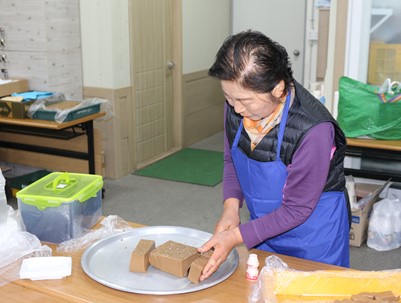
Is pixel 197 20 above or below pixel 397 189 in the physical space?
above

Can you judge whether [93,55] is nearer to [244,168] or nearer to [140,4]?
[140,4]

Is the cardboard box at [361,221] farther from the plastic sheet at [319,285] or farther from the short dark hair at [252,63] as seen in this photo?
the short dark hair at [252,63]

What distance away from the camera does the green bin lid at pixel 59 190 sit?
5.57ft

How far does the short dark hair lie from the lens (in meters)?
1.41

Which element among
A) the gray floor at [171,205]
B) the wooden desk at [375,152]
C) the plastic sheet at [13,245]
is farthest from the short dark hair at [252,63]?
the gray floor at [171,205]

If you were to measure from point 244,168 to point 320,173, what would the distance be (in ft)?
0.86

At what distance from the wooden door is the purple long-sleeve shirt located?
3.53 meters

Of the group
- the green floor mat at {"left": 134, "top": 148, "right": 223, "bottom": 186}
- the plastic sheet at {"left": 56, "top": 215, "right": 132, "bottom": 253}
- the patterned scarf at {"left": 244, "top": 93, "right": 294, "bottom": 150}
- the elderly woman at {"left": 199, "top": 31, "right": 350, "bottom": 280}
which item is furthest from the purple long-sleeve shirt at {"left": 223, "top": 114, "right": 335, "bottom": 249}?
the green floor mat at {"left": 134, "top": 148, "right": 223, "bottom": 186}

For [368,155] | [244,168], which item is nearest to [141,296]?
[244,168]

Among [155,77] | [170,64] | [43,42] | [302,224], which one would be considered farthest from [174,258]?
[170,64]

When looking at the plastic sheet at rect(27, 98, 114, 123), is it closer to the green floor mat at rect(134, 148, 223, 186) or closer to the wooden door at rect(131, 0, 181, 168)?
the wooden door at rect(131, 0, 181, 168)

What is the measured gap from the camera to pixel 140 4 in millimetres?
4883

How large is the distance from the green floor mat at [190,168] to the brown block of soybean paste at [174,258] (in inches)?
125

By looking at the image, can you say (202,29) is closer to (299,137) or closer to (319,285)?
(299,137)
